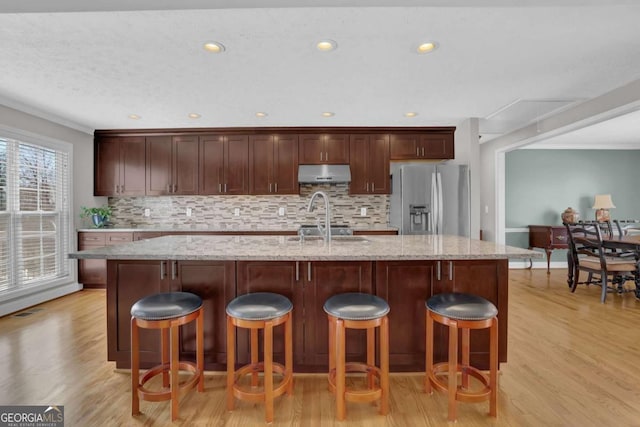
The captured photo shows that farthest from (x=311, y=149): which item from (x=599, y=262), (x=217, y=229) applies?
(x=599, y=262)

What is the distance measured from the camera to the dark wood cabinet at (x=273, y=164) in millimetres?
4641

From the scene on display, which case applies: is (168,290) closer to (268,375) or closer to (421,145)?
(268,375)

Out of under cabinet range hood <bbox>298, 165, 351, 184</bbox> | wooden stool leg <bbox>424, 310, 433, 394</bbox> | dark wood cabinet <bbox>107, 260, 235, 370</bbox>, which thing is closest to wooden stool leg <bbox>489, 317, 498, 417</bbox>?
wooden stool leg <bbox>424, 310, 433, 394</bbox>

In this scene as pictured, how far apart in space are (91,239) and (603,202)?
8.30m

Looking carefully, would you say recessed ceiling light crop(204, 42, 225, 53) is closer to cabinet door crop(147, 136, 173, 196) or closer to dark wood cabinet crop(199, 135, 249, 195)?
dark wood cabinet crop(199, 135, 249, 195)

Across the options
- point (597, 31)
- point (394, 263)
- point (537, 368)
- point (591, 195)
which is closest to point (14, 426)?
point (394, 263)

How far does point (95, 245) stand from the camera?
4.42 meters

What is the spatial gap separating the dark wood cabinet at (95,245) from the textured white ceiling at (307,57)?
165 cm

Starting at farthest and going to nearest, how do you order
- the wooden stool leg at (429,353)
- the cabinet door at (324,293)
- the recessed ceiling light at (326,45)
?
the recessed ceiling light at (326,45) → the cabinet door at (324,293) → the wooden stool leg at (429,353)

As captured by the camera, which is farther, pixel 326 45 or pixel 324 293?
pixel 326 45

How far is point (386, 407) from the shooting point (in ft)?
5.67

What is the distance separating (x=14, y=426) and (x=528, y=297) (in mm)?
4913

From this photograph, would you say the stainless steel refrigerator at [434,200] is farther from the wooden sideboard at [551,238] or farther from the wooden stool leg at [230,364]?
the wooden stool leg at [230,364]

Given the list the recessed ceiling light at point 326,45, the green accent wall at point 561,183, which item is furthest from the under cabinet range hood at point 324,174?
the green accent wall at point 561,183
